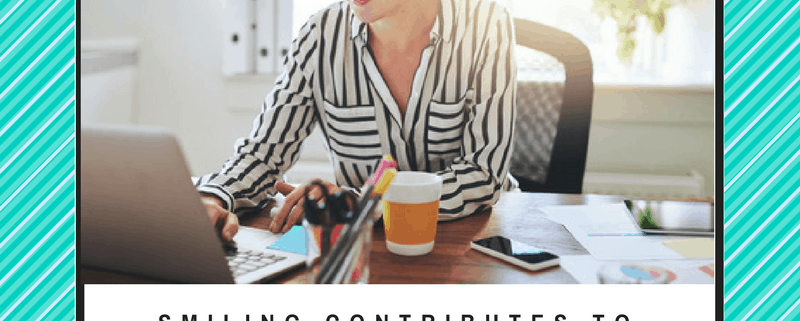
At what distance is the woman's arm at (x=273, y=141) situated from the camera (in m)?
1.04

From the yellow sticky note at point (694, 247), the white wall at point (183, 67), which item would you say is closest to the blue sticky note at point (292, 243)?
the yellow sticky note at point (694, 247)

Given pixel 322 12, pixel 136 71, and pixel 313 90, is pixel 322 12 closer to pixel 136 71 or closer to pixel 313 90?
pixel 313 90

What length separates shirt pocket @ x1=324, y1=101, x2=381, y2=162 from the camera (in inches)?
52.0

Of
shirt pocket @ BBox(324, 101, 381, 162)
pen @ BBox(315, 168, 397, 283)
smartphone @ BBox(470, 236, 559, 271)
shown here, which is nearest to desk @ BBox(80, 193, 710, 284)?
smartphone @ BBox(470, 236, 559, 271)

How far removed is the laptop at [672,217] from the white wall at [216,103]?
1.29m

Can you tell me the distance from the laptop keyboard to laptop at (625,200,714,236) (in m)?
0.53

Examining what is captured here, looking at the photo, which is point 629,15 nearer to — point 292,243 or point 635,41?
point 635,41

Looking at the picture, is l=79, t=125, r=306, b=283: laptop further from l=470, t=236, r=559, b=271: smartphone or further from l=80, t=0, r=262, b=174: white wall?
l=80, t=0, r=262, b=174: white wall

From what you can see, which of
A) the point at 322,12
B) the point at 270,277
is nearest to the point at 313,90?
the point at 322,12

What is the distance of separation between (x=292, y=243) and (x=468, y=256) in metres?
0.22

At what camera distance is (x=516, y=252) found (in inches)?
32.0

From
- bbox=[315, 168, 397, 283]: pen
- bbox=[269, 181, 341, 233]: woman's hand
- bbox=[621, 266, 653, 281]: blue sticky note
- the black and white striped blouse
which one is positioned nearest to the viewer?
bbox=[315, 168, 397, 283]: pen

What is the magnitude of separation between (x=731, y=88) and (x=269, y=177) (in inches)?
29.2

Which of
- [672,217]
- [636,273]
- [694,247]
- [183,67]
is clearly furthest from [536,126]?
[183,67]
